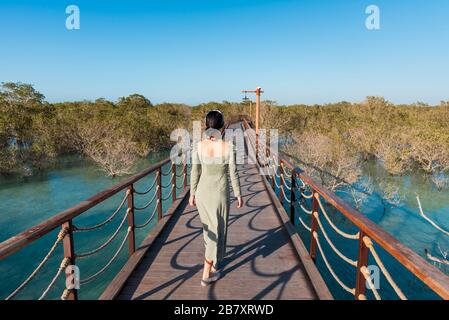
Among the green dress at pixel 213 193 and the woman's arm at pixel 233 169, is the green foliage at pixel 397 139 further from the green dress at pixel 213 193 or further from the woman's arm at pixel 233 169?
the green dress at pixel 213 193

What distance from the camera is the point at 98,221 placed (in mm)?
13391

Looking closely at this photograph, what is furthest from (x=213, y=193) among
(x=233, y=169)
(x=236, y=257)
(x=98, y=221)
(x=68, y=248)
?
(x=98, y=221)

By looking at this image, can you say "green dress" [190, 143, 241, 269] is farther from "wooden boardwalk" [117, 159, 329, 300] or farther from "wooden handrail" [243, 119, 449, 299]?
"wooden handrail" [243, 119, 449, 299]

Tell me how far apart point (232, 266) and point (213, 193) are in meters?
1.07

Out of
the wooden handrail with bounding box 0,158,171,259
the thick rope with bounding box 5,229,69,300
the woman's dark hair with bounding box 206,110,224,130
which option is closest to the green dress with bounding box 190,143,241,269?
the woman's dark hair with bounding box 206,110,224,130

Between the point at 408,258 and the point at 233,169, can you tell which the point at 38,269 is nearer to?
the point at 233,169

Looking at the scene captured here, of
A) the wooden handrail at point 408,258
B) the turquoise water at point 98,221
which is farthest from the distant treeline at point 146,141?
the wooden handrail at point 408,258

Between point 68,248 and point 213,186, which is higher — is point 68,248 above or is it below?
below

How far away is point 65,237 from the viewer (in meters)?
2.26

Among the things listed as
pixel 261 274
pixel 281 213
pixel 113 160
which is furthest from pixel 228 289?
pixel 113 160

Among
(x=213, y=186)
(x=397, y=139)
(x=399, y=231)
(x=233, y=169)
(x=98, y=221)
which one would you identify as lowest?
(x=399, y=231)

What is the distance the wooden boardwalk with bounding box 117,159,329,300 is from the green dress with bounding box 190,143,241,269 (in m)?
0.36

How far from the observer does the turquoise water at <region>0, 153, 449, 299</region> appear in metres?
9.58

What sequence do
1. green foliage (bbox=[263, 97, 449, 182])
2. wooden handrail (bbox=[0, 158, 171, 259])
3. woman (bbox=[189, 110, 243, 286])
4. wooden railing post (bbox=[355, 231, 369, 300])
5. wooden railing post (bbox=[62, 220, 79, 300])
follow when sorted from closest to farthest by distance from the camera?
1. wooden handrail (bbox=[0, 158, 171, 259])
2. wooden railing post (bbox=[355, 231, 369, 300])
3. wooden railing post (bbox=[62, 220, 79, 300])
4. woman (bbox=[189, 110, 243, 286])
5. green foliage (bbox=[263, 97, 449, 182])
